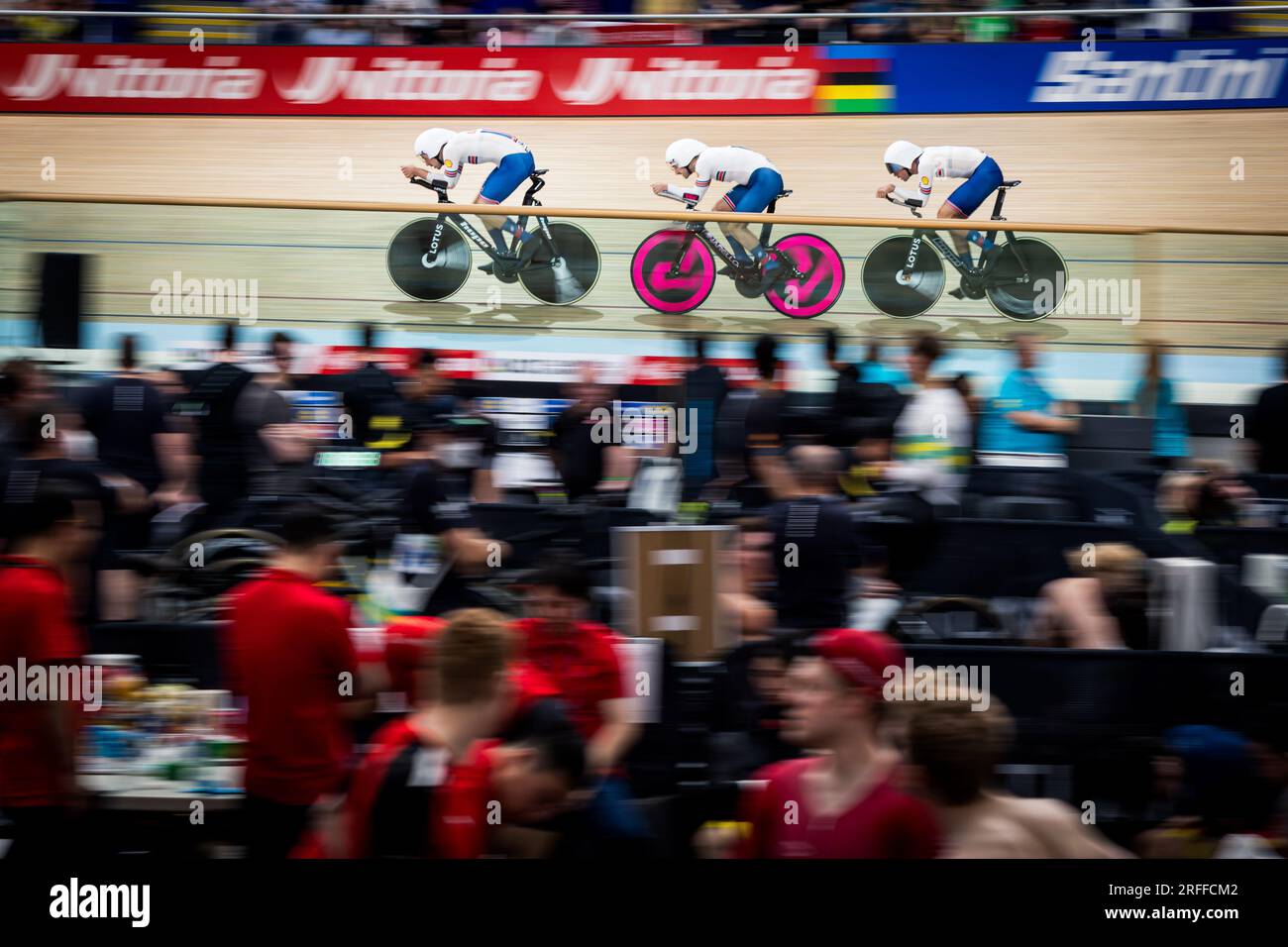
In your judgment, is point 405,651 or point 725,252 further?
point 725,252

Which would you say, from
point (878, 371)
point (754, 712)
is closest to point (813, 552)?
point (754, 712)

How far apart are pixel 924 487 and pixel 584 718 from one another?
9.63 ft

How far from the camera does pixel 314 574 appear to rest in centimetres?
370

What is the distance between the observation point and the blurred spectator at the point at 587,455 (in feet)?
21.5

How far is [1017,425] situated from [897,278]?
129 cm

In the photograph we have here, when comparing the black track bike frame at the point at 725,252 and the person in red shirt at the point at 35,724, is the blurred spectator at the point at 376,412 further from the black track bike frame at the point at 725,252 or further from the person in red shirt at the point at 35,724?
the person in red shirt at the point at 35,724

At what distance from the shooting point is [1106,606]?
4742 mm

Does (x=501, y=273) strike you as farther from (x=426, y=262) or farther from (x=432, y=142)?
(x=432, y=142)

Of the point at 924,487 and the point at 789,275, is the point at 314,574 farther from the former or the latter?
the point at 789,275

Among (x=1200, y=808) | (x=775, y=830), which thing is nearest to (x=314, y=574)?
(x=775, y=830)

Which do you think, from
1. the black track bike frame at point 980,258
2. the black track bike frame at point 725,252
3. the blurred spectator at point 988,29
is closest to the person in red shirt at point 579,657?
the black track bike frame at point 725,252

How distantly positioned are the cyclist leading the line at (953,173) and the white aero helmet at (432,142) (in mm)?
4732

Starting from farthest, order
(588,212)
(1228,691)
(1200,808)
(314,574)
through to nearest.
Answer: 1. (588,212)
2. (1228,691)
3. (314,574)
4. (1200,808)

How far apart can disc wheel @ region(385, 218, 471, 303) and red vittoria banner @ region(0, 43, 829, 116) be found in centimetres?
785
